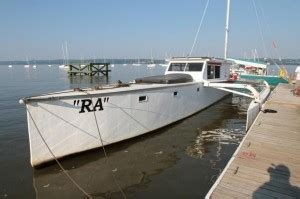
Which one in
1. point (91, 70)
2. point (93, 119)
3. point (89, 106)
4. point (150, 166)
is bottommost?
point (150, 166)

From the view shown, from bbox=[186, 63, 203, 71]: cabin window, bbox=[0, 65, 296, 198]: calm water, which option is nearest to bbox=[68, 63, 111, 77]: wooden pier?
bbox=[186, 63, 203, 71]: cabin window

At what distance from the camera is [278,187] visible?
16.8 ft

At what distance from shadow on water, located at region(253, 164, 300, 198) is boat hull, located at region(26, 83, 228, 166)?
5327mm

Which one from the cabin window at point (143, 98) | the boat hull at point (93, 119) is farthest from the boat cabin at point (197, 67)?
the cabin window at point (143, 98)

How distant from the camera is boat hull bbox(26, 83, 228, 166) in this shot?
25.7 feet

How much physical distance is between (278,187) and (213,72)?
1190 cm

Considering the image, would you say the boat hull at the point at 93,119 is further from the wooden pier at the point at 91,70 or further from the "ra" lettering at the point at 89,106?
the wooden pier at the point at 91,70

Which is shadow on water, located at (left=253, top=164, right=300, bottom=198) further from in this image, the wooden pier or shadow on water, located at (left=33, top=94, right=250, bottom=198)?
the wooden pier

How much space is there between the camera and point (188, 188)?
23.0 ft

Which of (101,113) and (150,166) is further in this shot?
(101,113)

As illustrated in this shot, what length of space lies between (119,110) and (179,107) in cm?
406

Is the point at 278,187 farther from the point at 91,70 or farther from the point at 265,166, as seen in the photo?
the point at 91,70

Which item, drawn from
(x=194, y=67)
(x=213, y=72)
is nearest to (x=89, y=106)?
(x=194, y=67)

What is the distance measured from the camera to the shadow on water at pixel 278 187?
15.9 ft
